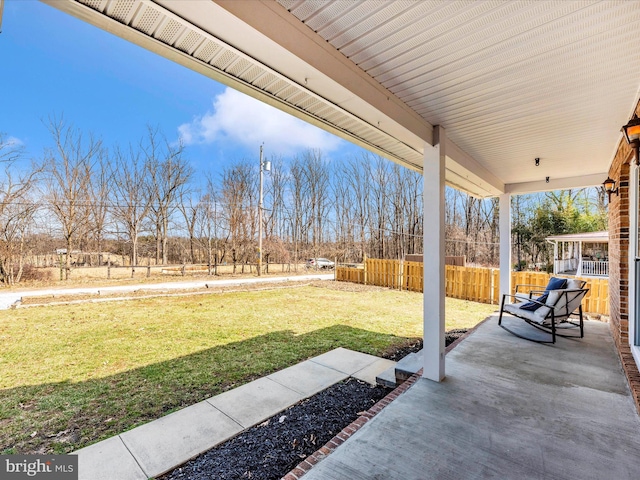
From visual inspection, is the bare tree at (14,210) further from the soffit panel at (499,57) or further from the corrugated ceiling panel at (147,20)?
the soffit panel at (499,57)

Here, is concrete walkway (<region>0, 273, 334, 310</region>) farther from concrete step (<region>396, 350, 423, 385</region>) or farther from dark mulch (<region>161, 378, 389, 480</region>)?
concrete step (<region>396, 350, 423, 385</region>)

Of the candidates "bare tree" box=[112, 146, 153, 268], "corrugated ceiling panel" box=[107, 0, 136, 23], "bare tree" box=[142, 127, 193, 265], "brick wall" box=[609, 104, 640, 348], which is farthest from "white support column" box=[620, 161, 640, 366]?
"bare tree" box=[142, 127, 193, 265]

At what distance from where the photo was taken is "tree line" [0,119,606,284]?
427 inches

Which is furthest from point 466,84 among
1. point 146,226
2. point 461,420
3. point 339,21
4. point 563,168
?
point 146,226

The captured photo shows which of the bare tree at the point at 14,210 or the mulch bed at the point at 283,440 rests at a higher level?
the bare tree at the point at 14,210

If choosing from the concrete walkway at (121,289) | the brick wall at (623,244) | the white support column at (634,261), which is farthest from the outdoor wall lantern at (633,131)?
the concrete walkway at (121,289)

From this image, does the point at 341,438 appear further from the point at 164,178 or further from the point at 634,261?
the point at 164,178

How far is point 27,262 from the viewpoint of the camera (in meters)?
10.2

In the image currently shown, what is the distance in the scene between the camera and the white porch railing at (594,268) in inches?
503

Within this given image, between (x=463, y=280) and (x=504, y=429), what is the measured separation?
7881mm

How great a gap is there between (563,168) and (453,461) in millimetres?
5408

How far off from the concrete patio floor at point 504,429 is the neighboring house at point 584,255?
37.8 ft

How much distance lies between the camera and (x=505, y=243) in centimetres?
687

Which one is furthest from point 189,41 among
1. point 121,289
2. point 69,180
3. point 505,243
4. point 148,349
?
point 69,180
